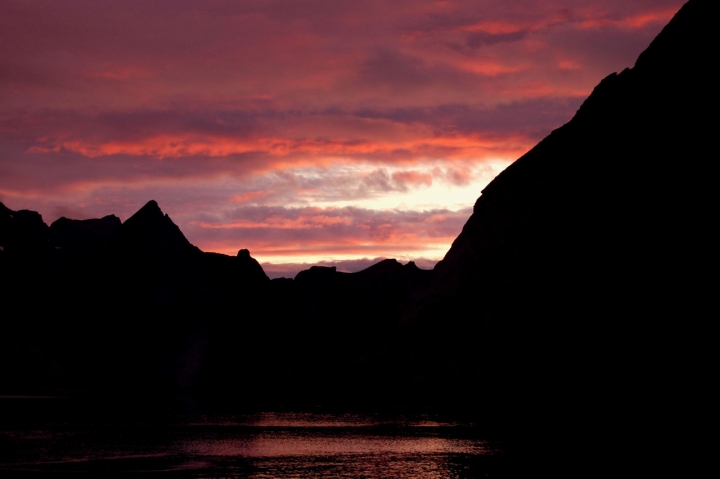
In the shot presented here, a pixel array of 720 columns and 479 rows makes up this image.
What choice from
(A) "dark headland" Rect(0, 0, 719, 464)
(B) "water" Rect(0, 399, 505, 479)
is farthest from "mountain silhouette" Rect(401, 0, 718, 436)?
(B) "water" Rect(0, 399, 505, 479)

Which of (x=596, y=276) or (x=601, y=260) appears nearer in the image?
(x=601, y=260)

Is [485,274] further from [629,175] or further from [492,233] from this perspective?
[629,175]

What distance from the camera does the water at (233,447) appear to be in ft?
206

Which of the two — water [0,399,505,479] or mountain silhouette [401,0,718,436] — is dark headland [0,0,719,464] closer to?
mountain silhouette [401,0,718,436]

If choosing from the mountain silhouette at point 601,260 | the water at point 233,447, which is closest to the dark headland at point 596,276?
the mountain silhouette at point 601,260

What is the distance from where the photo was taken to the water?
62938 millimetres

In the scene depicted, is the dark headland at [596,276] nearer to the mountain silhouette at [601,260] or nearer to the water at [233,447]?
the mountain silhouette at [601,260]

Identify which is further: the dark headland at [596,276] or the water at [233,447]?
the dark headland at [596,276]

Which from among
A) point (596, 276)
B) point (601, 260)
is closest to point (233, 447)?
point (596, 276)

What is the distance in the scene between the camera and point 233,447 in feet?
265

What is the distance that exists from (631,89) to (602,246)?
78.7 feet

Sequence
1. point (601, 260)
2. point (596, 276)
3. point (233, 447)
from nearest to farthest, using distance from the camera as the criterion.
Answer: point (233, 447), point (601, 260), point (596, 276)

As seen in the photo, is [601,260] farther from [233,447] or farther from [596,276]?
[233,447]

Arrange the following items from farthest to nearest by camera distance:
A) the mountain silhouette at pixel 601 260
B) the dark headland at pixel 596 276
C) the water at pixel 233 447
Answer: the mountain silhouette at pixel 601 260 < the dark headland at pixel 596 276 < the water at pixel 233 447
